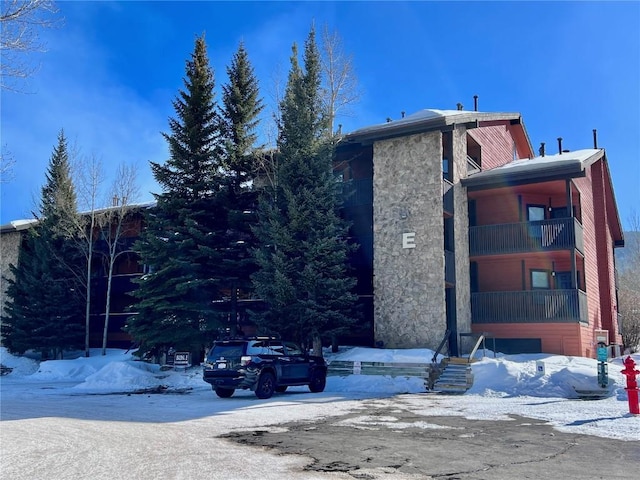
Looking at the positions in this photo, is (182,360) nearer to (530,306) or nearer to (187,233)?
(187,233)

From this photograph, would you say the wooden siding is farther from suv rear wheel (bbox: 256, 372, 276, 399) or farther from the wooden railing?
suv rear wheel (bbox: 256, 372, 276, 399)

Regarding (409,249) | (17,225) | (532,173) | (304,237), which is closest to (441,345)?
(409,249)

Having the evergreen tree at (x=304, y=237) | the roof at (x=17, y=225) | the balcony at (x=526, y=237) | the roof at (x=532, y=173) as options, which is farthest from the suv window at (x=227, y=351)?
the roof at (x=17, y=225)

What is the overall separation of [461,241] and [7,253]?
27.4 m

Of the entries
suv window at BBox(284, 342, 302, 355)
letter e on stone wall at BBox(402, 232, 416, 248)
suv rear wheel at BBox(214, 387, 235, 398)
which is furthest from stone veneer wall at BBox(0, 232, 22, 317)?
suv window at BBox(284, 342, 302, 355)

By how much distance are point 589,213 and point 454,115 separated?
33.9ft

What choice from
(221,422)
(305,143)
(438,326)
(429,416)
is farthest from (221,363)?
(305,143)

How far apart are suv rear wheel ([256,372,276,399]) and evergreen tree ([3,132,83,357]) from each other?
736 inches

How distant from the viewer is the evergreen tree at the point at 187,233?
24109 millimetres

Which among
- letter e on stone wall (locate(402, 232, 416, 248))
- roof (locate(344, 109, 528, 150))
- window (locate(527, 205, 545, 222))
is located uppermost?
roof (locate(344, 109, 528, 150))

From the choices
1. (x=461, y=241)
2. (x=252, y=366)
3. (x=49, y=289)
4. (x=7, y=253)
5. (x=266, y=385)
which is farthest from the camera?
(x=7, y=253)

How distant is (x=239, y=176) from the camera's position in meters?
26.4

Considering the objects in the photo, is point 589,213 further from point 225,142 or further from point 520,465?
point 520,465

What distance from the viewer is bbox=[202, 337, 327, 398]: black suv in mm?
15523
